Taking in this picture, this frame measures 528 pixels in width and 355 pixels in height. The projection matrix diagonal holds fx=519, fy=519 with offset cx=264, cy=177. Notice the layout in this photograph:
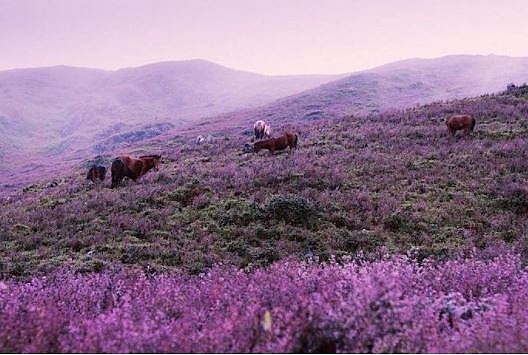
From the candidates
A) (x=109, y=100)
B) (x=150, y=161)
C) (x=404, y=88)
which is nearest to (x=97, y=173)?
(x=150, y=161)

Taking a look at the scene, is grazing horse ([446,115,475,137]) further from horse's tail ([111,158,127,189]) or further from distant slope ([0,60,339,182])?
distant slope ([0,60,339,182])

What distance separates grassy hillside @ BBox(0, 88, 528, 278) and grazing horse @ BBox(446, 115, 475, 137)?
827 millimetres

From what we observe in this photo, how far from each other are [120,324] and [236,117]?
6630 centimetres

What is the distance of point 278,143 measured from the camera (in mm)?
22797

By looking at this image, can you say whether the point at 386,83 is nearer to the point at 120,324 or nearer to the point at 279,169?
the point at 279,169

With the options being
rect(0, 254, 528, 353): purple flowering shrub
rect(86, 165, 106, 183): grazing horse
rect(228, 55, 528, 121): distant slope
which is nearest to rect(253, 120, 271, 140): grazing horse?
rect(86, 165, 106, 183): grazing horse

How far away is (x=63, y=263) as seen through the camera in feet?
33.0

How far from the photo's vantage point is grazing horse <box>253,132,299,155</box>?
898 inches

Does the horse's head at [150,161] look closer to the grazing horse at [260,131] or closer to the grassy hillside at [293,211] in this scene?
the grassy hillside at [293,211]

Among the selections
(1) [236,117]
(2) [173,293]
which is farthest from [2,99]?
(2) [173,293]

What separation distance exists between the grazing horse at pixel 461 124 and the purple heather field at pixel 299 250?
21.1 inches

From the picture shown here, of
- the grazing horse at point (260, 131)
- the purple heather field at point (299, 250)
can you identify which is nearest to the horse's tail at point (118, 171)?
the purple heather field at point (299, 250)

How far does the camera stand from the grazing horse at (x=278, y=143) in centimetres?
2280

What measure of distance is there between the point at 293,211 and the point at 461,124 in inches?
481
